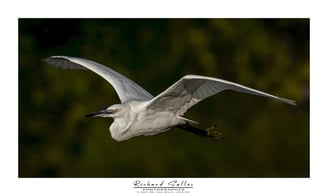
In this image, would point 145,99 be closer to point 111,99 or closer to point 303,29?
point 111,99

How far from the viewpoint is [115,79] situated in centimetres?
360

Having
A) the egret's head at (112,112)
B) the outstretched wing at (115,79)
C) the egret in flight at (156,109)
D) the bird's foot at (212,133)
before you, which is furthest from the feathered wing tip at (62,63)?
the bird's foot at (212,133)

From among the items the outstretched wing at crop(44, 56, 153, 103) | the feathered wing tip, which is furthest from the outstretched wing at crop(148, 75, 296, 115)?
the feathered wing tip

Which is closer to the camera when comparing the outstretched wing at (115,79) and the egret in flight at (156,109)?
the egret in flight at (156,109)

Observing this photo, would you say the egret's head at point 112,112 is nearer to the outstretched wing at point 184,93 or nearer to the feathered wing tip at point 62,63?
the outstretched wing at point 184,93

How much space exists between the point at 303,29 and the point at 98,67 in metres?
2.30

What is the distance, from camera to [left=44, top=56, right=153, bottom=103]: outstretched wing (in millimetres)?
3455

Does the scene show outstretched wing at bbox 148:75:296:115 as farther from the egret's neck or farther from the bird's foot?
the bird's foot

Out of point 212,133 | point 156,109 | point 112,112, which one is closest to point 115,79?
point 112,112

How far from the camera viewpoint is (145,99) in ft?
11.3

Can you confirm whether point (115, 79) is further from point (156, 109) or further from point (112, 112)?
Answer: point (156, 109)

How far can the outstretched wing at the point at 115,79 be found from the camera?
3455mm
